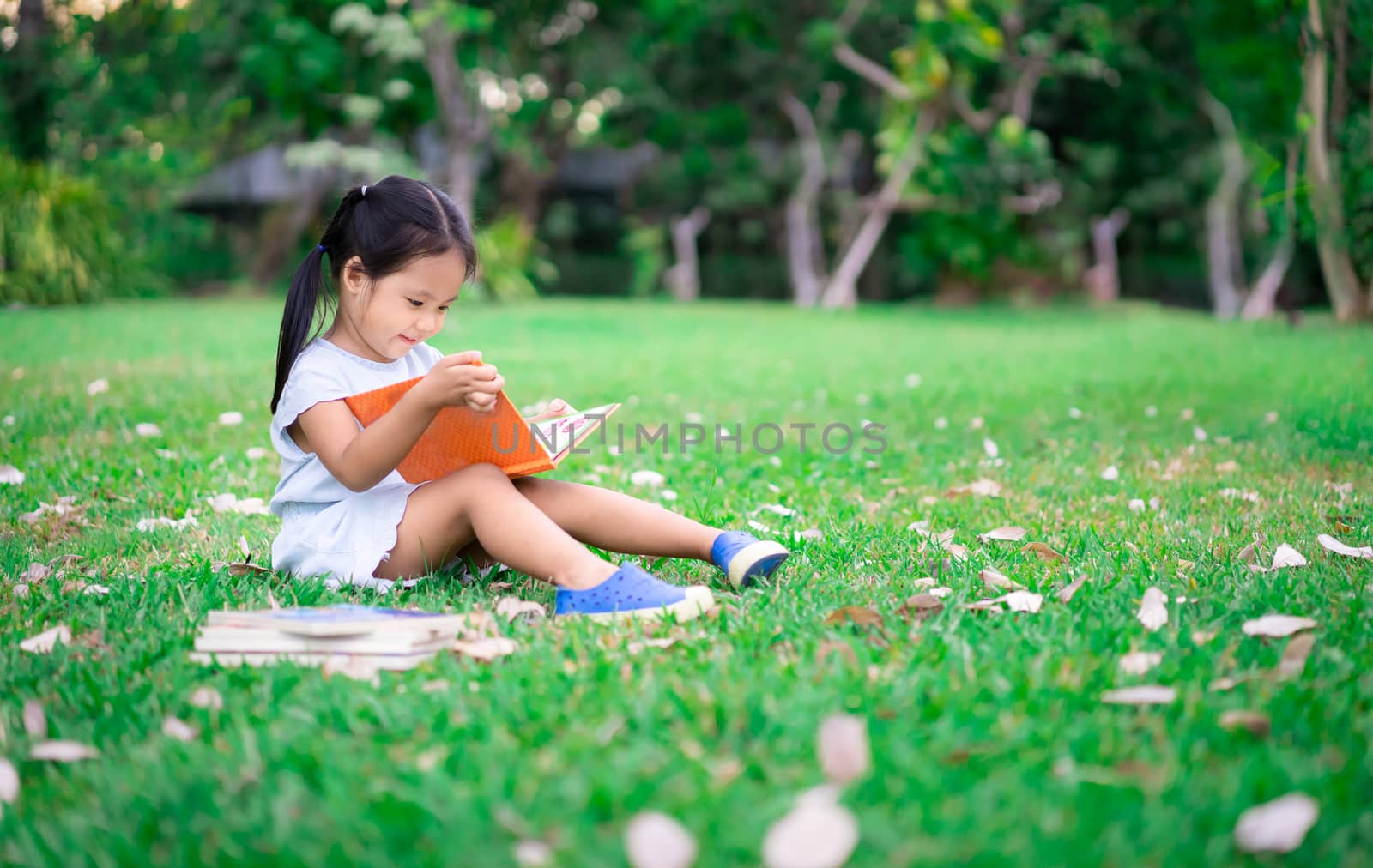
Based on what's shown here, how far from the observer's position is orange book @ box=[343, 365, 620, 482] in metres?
2.24

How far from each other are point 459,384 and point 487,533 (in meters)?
0.33

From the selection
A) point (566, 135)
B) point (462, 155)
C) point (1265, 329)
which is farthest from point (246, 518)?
point (566, 135)

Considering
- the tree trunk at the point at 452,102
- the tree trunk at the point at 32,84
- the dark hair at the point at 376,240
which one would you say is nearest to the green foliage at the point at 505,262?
the tree trunk at the point at 452,102

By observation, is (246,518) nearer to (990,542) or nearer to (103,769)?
(103,769)

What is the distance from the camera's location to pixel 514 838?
4.08ft

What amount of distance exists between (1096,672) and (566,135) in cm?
1846

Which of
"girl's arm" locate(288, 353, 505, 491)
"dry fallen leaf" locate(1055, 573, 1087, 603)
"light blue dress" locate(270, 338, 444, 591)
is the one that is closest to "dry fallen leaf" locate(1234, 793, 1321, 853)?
"dry fallen leaf" locate(1055, 573, 1087, 603)

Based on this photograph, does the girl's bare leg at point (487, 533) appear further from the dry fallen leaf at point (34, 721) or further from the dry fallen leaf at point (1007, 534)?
the dry fallen leaf at point (1007, 534)

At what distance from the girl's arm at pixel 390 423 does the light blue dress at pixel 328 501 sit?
6cm

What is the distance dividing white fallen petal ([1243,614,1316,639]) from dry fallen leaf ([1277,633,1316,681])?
24mm

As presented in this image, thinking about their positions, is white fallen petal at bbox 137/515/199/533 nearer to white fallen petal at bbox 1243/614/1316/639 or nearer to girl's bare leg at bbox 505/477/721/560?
girl's bare leg at bbox 505/477/721/560

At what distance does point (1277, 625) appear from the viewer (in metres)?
1.93

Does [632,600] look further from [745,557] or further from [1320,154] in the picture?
[1320,154]

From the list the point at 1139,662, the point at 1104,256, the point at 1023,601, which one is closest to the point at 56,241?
the point at 1023,601
